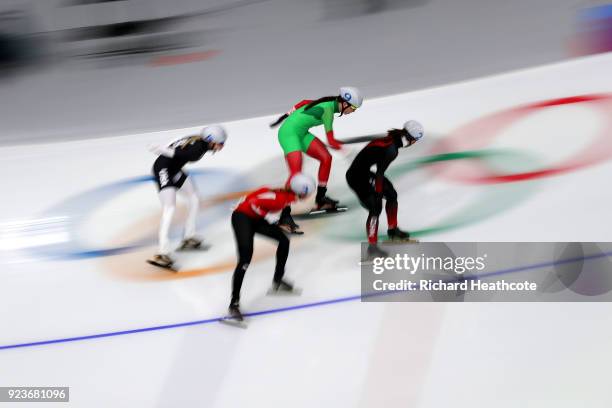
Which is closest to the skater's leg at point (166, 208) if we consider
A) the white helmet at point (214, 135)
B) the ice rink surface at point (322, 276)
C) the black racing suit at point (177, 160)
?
the black racing suit at point (177, 160)

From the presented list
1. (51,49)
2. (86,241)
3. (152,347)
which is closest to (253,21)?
(51,49)

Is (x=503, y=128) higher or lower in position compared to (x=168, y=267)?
higher

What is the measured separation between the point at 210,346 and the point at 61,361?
2.97 ft

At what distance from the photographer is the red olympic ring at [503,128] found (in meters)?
4.87

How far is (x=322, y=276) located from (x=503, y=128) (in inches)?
95.7

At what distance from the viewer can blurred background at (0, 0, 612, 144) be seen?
21.2 feet

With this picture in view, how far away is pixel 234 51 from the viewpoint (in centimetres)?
667


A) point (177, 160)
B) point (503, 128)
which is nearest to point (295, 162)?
point (177, 160)

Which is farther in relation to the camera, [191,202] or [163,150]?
[191,202]

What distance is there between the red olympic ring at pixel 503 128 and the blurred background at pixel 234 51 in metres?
0.81

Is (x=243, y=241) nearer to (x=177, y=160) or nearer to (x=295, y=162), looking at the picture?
(x=177, y=160)

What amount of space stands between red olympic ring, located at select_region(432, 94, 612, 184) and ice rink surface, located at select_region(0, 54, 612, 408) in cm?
2

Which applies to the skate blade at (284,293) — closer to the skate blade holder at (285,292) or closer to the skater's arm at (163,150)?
the skate blade holder at (285,292)

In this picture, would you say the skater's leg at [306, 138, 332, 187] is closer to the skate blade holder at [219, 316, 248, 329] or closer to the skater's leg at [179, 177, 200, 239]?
the skater's leg at [179, 177, 200, 239]
